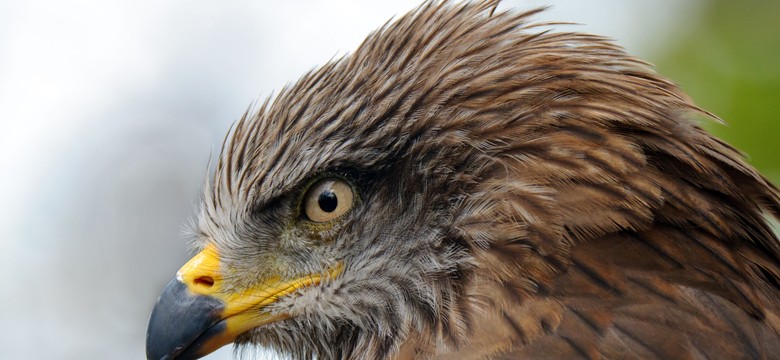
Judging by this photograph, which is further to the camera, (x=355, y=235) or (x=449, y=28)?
(x=449, y=28)

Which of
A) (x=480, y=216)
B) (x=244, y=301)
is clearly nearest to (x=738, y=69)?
(x=480, y=216)

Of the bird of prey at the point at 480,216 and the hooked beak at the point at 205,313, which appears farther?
the hooked beak at the point at 205,313

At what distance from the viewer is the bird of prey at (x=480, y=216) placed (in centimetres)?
276

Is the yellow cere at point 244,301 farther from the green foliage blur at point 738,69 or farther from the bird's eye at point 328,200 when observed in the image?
the green foliage blur at point 738,69

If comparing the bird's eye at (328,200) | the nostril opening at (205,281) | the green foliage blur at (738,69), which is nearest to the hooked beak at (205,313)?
the nostril opening at (205,281)

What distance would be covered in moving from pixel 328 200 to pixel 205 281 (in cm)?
51

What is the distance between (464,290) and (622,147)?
0.63 metres

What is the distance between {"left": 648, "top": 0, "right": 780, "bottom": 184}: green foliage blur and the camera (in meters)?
5.40

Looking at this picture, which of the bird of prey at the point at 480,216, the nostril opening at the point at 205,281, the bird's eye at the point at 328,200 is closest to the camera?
the bird of prey at the point at 480,216

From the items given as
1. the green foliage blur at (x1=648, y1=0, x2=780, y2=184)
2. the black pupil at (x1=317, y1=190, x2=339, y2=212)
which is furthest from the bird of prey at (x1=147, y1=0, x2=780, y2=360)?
the green foliage blur at (x1=648, y1=0, x2=780, y2=184)

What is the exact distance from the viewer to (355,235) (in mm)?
3207

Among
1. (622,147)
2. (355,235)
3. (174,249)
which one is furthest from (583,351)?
(174,249)

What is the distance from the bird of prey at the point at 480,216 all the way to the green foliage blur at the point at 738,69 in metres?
2.11

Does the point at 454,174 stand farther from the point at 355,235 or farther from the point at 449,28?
the point at 449,28
